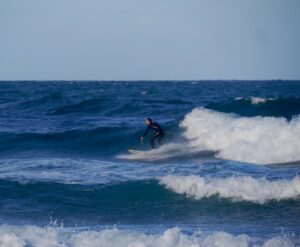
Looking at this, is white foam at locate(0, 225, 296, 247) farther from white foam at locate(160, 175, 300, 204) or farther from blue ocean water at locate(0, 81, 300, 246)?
white foam at locate(160, 175, 300, 204)

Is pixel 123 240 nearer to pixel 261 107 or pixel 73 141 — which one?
pixel 73 141

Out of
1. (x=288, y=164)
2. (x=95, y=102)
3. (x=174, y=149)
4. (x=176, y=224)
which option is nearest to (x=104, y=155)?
(x=174, y=149)

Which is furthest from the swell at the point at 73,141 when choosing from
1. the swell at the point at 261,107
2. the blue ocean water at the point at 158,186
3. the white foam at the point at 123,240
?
the white foam at the point at 123,240

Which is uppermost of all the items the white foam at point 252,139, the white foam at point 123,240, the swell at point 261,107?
the swell at point 261,107

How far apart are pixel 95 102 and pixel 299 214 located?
102 feet

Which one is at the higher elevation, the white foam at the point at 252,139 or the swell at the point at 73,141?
the white foam at the point at 252,139

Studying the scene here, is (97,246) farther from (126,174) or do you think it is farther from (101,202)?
(126,174)

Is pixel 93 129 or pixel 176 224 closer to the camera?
pixel 176 224

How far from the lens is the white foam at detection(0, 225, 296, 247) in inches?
305

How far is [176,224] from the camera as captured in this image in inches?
384

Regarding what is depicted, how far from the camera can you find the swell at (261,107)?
29033 millimetres

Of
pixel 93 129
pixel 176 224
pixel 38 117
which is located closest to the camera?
pixel 176 224

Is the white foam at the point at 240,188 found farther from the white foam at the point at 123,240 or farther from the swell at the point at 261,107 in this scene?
the swell at the point at 261,107

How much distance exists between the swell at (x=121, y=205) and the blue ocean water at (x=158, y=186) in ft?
0.07
